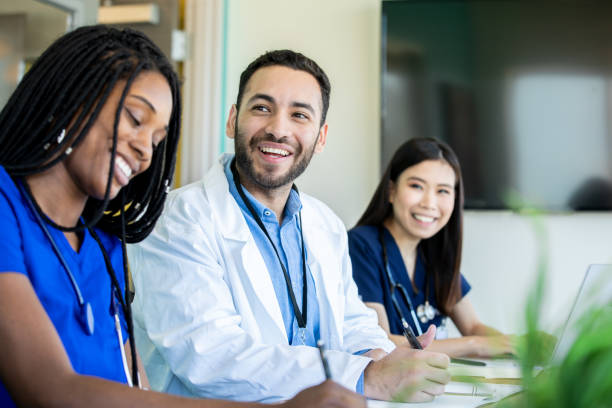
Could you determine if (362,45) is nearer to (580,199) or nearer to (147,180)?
(580,199)

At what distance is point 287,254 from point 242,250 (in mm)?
183

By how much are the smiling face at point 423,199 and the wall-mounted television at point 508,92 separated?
595 mm

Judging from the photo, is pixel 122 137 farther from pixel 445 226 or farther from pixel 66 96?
pixel 445 226

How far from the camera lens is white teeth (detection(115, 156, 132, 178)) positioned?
3.08 feet

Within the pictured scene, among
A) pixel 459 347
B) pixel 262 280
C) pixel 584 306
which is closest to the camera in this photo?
pixel 584 306

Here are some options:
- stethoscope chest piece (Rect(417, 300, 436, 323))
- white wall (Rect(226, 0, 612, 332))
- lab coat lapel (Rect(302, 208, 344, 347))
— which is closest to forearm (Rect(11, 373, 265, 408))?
lab coat lapel (Rect(302, 208, 344, 347))

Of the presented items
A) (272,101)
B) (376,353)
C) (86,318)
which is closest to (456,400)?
(376,353)

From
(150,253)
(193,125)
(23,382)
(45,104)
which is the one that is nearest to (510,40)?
(193,125)

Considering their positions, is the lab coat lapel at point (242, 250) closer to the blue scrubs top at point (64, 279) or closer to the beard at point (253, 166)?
the beard at point (253, 166)

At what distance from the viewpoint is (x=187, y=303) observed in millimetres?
1252

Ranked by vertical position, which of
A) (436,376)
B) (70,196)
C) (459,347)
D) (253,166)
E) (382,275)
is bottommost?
(459,347)

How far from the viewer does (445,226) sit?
7.67 ft

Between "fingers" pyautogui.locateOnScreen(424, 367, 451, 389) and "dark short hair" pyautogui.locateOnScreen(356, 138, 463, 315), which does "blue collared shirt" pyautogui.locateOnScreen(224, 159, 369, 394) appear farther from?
"dark short hair" pyautogui.locateOnScreen(356, 138, 463, 315)

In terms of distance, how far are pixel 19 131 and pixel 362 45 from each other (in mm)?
2267
